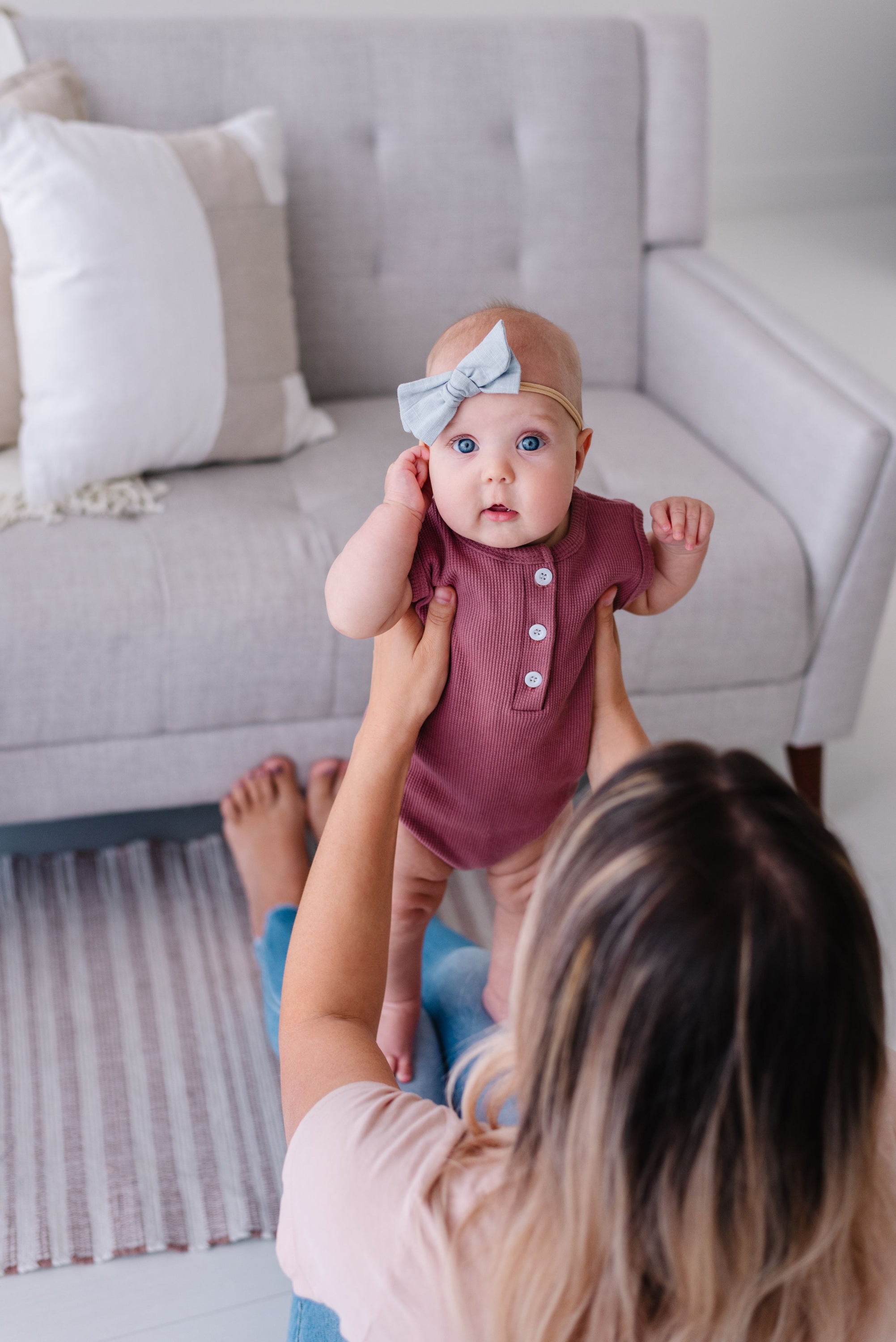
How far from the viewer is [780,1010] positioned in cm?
53

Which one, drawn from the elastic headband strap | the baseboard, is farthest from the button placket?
the baseboard

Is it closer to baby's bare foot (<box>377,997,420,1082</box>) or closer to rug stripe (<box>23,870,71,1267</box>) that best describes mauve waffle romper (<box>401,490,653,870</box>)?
baby's bare foot (<box>377,997,420,1082</box>)

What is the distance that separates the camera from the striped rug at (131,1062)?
4.30 feet

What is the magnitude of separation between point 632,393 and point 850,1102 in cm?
173

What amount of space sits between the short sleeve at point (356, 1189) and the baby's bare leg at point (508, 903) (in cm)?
38

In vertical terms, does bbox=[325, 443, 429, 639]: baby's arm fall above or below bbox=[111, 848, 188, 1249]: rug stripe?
above

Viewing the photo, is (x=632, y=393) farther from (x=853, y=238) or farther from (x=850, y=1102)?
(x=853, y=238)

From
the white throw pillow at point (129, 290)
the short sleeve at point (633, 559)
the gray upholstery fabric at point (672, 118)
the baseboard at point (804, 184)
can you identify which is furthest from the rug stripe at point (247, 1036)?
the baseboard at point (804, 184)

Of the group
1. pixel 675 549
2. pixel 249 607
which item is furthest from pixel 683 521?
pixel 249 607

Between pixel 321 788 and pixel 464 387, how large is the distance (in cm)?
96

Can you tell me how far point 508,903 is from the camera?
116 centimetres

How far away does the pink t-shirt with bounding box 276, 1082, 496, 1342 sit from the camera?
643 mm

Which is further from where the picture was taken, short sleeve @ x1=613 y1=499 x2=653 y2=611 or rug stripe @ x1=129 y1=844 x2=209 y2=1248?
rug stripe @ x1=129 y1=844 x2=209 y2=1248

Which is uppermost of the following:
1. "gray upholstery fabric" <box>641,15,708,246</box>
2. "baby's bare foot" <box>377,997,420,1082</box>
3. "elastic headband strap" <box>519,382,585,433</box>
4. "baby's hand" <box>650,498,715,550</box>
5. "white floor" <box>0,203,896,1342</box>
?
"gray upholstery fabric" <box>641,15,708,246</box>
